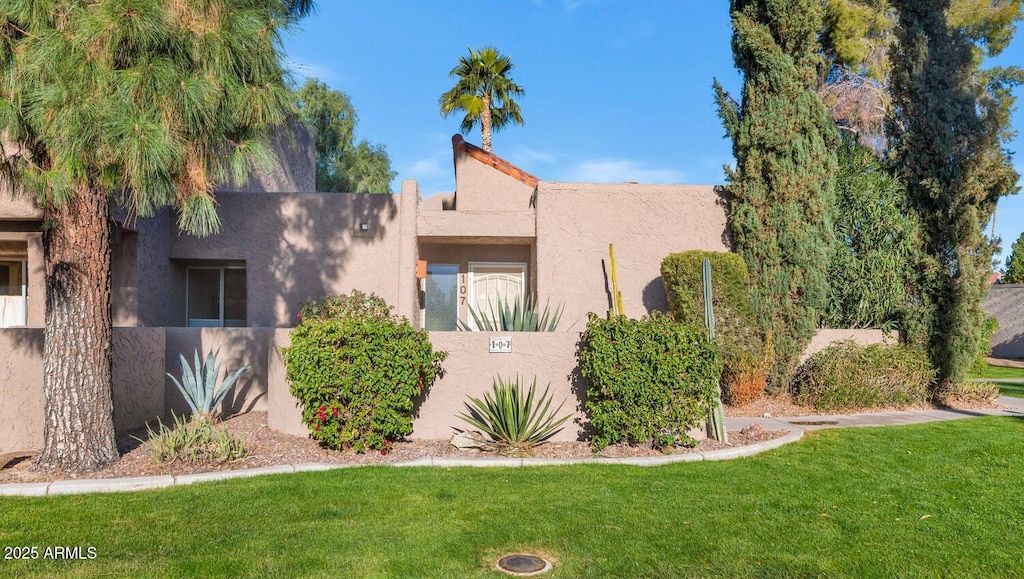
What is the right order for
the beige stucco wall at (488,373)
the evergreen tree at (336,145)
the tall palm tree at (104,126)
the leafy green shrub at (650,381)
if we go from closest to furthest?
the tall palm tree at (104,126) < the leafy green shrub at (650,381) < the beige stucco wall at (488,373) < the evergreen tree at (336,145)

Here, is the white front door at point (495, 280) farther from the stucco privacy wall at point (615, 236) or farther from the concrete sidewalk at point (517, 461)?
the concrete sidewalk at point (517, 461)

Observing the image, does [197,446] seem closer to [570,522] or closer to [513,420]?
[513,420]

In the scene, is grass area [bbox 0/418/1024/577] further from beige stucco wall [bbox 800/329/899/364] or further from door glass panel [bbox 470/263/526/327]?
door glass panel [bbox 470/263/526/327]

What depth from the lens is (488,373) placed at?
8.24 meters

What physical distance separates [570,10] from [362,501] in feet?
45.3

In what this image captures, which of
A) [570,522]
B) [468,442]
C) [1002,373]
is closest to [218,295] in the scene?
[468,442]

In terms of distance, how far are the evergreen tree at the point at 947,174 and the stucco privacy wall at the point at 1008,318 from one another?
1583 cm

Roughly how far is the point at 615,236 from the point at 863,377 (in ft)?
15.5

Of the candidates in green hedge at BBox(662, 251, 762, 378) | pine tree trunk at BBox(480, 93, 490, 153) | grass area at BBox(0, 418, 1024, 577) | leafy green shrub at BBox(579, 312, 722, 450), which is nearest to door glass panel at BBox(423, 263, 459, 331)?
green hedge at BBox(662, 251, 762, 378)

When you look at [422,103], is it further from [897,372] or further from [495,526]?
[495,526]

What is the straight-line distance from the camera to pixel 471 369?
27.0 feet

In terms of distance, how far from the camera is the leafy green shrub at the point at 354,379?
7.23m

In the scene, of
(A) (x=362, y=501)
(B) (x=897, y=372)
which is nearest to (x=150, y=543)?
(A) (x=362, y=501)

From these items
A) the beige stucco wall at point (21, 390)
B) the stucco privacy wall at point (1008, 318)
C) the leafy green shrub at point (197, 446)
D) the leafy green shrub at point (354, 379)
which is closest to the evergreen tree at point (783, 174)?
the leafy green shrub at point (354, 379)
